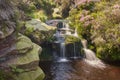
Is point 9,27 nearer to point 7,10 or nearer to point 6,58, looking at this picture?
point 7,10

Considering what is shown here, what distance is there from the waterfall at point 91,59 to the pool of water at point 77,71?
544mm

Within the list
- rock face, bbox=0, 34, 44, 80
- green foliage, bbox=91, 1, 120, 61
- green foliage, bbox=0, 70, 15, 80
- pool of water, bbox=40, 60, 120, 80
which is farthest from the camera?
green foliage, bbox=91, 1, 120, 61

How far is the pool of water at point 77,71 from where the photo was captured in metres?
22.6

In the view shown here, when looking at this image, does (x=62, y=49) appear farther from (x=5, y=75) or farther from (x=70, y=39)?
(x=5, y=75)

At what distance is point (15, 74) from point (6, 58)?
1.30m

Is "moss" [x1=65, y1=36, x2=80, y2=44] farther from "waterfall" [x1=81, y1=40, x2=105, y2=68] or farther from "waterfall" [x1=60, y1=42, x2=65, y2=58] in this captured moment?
"waterfall" [x1=81, y1=40, x2=105, y2=68]

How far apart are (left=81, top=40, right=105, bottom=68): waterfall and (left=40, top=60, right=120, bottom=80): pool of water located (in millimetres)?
544

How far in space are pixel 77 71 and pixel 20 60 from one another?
29.7 ft

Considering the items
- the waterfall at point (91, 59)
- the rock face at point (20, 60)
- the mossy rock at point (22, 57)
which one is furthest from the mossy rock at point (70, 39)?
A: the rock face at point (20, 60)

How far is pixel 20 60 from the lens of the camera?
1667cm

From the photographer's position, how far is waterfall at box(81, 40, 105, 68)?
26484 millimetres

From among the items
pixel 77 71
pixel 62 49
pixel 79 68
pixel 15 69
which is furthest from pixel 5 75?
pixel 62 49

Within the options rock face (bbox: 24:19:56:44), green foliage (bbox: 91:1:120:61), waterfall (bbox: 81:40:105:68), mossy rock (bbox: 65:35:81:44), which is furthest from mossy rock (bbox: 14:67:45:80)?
mossy rock (bbox: 65:35:81:44)

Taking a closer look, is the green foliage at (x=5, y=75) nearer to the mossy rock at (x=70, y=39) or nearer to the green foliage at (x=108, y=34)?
the green foliage at (x=108, y=34)
